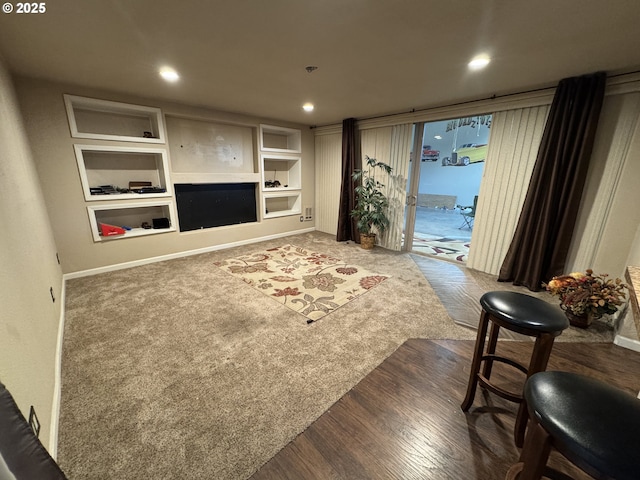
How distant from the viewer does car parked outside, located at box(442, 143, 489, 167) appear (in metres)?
6.67

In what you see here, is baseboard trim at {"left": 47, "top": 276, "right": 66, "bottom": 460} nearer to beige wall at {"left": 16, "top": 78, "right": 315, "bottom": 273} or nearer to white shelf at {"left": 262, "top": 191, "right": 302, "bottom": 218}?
beige wall at {"left": 16, "top": 78, "right": 315, "bottom": 273}

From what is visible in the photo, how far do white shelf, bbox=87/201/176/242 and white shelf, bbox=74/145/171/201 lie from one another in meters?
0.12

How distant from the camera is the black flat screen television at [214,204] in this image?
13.0ft

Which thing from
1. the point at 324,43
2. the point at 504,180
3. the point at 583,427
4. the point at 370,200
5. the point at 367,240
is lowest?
the point at 367,240

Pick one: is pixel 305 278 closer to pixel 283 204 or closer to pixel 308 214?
pixel 308 214

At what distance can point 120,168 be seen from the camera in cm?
352

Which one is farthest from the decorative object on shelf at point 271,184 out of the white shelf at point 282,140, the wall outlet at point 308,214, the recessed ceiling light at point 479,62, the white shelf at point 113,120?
the recessed ceiling light at point 479,62

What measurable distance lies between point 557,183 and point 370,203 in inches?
93.6

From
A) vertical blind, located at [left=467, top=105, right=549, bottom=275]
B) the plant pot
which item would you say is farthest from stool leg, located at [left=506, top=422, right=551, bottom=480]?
the plant pot

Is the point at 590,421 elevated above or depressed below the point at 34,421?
above

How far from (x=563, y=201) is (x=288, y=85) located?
3.24m

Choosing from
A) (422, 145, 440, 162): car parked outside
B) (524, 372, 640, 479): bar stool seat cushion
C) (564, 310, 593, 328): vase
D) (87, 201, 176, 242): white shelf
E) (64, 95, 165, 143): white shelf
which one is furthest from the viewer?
(422, 145, 440, 162): car parked outside

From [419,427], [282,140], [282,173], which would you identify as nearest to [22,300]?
[419,427]

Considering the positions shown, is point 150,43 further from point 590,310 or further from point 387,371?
point 590,310
